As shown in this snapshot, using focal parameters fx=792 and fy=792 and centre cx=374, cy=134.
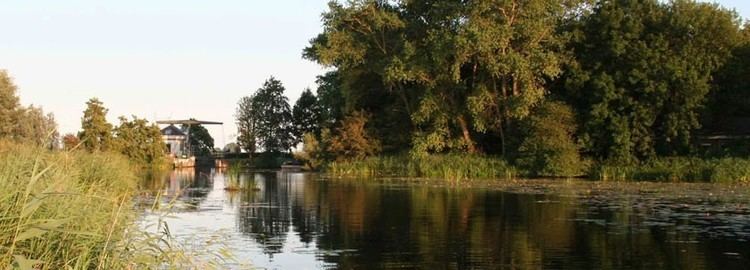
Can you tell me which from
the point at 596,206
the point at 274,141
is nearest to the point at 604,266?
the point at 596,206

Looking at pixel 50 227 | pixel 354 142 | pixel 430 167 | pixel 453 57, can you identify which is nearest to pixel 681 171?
pixel 430 167

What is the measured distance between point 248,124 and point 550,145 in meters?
55.8

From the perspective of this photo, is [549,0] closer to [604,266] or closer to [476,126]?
[476,126]

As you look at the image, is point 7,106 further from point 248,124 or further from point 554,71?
point 248,124

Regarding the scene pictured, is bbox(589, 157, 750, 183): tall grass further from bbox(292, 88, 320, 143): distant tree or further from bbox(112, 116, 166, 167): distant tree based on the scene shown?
bbox(292, 88, 320, 143): distant tree

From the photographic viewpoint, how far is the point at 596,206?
75.4 ft

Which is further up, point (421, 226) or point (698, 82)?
point (698, 82)

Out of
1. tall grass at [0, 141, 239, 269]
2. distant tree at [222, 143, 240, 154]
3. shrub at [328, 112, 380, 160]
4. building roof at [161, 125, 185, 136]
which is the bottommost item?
tall grass at [0, 141, 239, 269]

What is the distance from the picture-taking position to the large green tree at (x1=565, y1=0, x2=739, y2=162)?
43.8m

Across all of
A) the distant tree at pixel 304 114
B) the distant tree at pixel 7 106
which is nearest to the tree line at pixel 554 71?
the distant tree at pixel 7 106

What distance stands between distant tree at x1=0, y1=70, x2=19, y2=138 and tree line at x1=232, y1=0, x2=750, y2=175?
736 inches

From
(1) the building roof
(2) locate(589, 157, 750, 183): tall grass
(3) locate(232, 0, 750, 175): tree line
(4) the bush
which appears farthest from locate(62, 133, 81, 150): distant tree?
(1) the building roof

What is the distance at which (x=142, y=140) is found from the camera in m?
61.6

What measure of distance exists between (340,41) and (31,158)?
40.3 m
